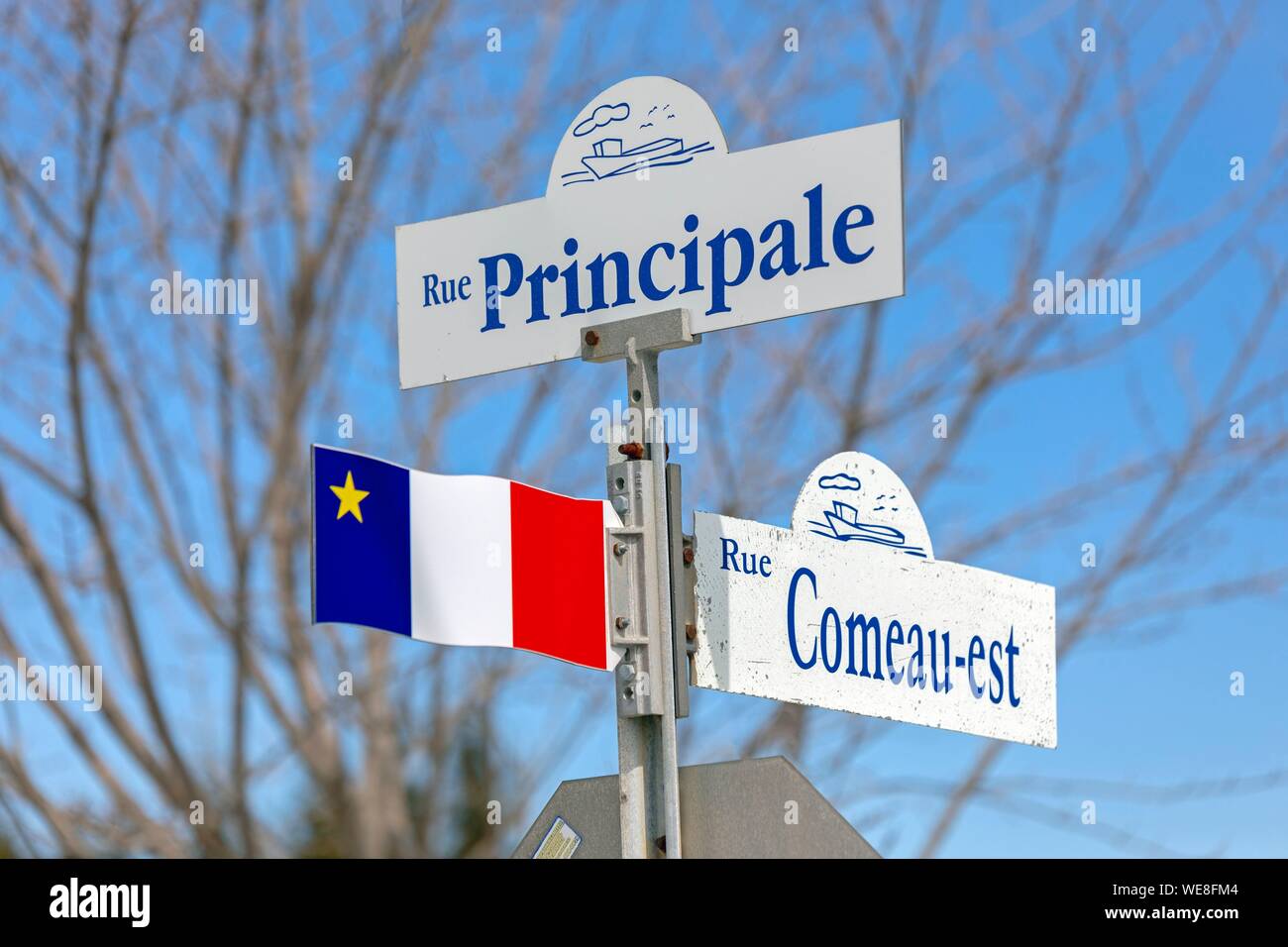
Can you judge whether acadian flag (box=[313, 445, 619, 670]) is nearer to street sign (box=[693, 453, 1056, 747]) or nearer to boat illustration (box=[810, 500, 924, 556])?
street sign (box=[693, 453, 1056, 747])

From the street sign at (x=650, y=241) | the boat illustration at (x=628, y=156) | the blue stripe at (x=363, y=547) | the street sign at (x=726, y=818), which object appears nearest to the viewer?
the blue stripe at (x=363, y=547)

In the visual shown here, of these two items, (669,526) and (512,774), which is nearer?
(669,526)

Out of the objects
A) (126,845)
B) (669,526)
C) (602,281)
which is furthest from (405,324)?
(126,845)

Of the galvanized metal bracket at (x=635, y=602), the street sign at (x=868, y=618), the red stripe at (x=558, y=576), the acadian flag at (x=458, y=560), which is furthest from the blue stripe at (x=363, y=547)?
the street sign at (x=868, y=618)

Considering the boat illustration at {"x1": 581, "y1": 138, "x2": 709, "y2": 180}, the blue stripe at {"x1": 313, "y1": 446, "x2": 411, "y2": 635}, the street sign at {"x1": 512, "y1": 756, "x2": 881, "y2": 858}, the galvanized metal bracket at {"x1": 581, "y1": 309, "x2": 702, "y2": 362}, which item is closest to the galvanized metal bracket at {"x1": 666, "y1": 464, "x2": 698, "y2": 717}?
the street sign at {"x1": 512, "y1": 756, "x2": 881, "y2": 858}

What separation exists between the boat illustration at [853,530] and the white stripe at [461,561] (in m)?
0.50

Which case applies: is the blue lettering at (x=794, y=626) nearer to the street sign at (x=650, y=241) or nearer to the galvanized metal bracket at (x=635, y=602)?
the galvanized metal bracket at (x=635, y=602)

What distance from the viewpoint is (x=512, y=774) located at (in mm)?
4742

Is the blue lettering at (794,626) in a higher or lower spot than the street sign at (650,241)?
lower

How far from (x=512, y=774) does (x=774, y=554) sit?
254cm

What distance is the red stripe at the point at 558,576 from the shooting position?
2145 millimetres
